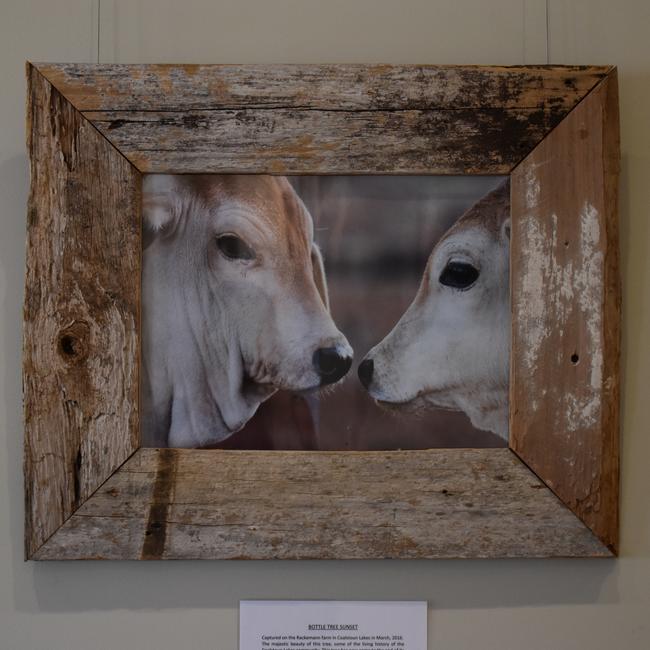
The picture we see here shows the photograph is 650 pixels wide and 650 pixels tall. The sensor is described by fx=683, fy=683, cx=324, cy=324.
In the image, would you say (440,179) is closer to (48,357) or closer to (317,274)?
(317,274)

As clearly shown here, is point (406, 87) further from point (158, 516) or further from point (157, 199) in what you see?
point (158, 516)

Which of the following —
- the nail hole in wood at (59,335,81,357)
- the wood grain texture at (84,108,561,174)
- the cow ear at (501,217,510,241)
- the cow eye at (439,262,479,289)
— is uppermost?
the wood grain texture at (84,108,561,174)

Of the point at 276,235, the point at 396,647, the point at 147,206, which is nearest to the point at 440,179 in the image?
the point at 276,235

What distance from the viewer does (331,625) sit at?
977mm

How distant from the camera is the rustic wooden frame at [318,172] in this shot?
3.09ft

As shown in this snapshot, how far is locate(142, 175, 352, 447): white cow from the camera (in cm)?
96

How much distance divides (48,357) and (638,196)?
34.4 inches

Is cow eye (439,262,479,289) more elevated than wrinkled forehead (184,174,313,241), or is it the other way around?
wrinkled forehead (184,174,313,241)

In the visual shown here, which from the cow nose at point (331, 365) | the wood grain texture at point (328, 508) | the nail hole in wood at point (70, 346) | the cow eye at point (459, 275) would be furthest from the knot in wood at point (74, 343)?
the cow eye at point (459, 275)

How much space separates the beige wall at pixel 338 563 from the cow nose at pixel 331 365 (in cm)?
27

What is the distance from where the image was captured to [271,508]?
94cm

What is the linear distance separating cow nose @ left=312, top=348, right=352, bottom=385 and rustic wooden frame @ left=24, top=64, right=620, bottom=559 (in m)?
0.11

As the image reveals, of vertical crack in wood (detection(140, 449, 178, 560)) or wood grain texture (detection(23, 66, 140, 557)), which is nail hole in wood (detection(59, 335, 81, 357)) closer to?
wood grain texture (detection(23, 66, 140, 557))

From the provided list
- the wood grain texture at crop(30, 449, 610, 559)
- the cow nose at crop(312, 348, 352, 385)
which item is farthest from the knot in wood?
the cow nose at crop(312, 348, 352, 385)
